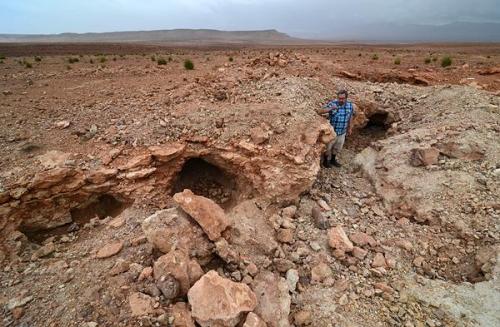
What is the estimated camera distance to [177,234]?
4.58 meters

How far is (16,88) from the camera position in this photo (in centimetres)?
1090

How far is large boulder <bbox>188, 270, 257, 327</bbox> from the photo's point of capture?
11.6ft

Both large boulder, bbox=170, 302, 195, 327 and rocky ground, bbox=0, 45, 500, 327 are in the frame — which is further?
rocky ground, bbox=0, 45, 500, 327

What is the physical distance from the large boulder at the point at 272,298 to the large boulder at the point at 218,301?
337 mm

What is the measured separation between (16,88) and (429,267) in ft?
44.4

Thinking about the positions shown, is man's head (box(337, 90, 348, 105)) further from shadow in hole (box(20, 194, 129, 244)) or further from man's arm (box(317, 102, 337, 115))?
shadow in hole (box(20, 194, 129, 244))

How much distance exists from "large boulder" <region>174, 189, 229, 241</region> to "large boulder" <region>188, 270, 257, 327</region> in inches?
34.0

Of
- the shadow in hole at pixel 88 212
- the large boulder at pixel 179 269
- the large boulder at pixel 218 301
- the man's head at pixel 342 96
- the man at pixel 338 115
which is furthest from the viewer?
the man at pixel 338 115

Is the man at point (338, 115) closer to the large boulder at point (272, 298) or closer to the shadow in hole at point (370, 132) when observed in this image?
the shadow in hole at point (370, 132)

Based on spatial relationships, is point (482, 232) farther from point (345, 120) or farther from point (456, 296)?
point (345, 120)

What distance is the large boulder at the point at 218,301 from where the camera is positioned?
355cm

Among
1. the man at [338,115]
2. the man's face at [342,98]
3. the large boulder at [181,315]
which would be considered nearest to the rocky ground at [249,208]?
the large boulder at [181,315]

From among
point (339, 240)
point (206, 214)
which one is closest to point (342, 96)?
point (339, 240)

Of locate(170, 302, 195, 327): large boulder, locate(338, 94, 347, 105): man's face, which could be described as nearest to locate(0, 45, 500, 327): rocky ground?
locate(170, 302, 195, 327): large boulder
